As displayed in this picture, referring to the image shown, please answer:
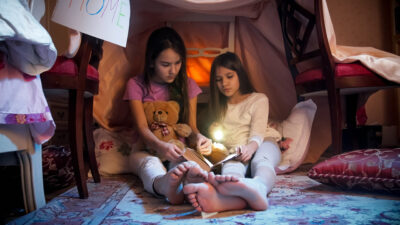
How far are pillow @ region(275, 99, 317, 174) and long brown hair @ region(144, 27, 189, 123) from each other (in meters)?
0.49

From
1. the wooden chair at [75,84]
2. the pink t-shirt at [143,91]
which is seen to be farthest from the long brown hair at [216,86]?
the wooden chair at [75,84]

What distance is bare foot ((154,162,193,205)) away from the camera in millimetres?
796

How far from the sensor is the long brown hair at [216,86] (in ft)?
4.45

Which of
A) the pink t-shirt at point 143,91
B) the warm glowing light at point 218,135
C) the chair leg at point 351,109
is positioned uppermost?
the pink t-shirt at point 143,91

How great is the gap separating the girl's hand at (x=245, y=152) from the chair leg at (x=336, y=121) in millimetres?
335

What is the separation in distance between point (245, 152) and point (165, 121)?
1.32 feet

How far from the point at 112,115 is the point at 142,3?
0.63 metres

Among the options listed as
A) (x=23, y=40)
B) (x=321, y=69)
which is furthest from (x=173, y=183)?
(x=321, y=69)

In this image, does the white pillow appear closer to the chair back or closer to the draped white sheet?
the chair back

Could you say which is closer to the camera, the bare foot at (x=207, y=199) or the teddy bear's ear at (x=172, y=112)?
the bare foot at (x=207, y=199)

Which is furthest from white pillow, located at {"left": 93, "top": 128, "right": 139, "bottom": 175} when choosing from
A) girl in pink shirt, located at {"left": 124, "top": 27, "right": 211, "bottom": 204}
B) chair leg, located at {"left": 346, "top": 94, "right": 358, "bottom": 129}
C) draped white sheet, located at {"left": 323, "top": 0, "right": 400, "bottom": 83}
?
chair leg, located at {"left": 346, "top": 94, "right": 358, "bottom": 129}

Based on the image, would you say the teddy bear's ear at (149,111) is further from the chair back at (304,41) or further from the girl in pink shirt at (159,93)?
the chair back at (304,41)

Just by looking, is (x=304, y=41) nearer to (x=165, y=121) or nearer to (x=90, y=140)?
(x=165, y=121)

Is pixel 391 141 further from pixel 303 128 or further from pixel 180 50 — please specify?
pixel 180 50
